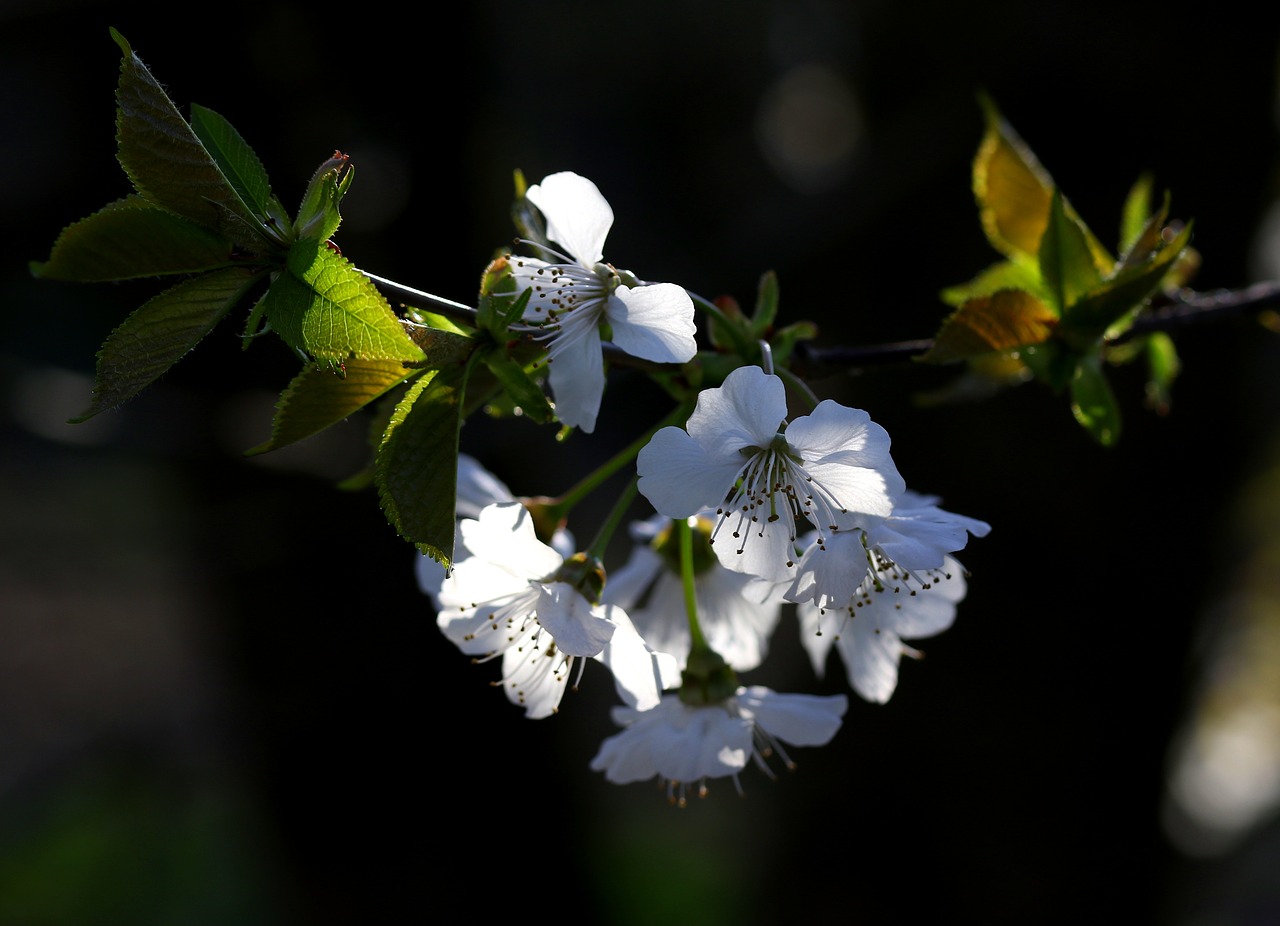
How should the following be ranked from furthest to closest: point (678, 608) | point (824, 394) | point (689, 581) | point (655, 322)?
point (824, 394) < point (678, 608) < point (689, 581) < point (655, 322)

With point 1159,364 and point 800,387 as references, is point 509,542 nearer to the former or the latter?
point 800,387

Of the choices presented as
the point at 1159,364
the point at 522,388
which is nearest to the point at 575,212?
the point at 522,388

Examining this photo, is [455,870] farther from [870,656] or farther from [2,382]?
[870,656]

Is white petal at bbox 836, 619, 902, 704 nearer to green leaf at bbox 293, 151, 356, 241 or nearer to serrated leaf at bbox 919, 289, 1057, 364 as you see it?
serrated leaf at bbox 919, 289, 1057, 364

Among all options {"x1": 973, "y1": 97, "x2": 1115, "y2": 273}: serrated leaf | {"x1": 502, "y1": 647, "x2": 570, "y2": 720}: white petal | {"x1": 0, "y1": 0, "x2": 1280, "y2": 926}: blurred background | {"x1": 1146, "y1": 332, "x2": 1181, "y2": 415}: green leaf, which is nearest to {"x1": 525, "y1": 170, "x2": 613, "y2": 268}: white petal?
{"x1": 502, "y1": 647, "x2": 570, "y2": 720}: white petal

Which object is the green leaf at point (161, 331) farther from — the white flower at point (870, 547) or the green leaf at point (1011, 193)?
the green leaf at point (1011, 193)

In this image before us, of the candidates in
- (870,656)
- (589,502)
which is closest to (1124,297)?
(870,656)
